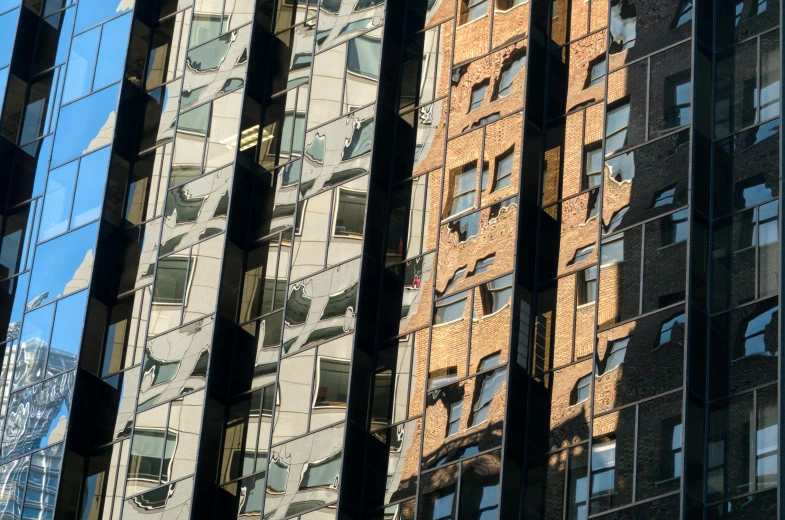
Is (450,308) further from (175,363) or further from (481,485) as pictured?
(175,363)

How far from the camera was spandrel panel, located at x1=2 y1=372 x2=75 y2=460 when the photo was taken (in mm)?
50812

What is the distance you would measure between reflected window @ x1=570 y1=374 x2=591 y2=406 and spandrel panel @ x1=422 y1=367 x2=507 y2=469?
1.56 meters

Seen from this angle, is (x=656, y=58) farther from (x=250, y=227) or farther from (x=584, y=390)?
(x=250, y=227)

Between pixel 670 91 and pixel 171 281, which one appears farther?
pixel 171 281

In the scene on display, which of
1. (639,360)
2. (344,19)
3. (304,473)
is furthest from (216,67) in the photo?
(639,360)

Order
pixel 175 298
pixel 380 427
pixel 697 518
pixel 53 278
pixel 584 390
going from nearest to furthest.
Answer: pixel 697 518
pixel 584 390
pixel 380 427
pixel 175 298
pixel 53 278

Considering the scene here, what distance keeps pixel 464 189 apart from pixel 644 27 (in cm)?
619

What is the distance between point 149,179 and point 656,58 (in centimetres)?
2009

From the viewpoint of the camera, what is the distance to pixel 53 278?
175 ft

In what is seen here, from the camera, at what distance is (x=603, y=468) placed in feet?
116

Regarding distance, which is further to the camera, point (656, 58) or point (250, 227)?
point (250, 227)

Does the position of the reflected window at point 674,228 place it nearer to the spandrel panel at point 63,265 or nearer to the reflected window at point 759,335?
the reflected window at point 759,335

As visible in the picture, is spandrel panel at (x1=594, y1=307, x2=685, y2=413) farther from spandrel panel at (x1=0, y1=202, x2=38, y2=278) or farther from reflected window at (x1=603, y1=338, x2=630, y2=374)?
spandrel panel at (x1=0, y1=202, x2=38, y2=278)

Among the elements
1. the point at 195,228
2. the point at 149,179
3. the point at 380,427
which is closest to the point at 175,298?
the point at 195,228
